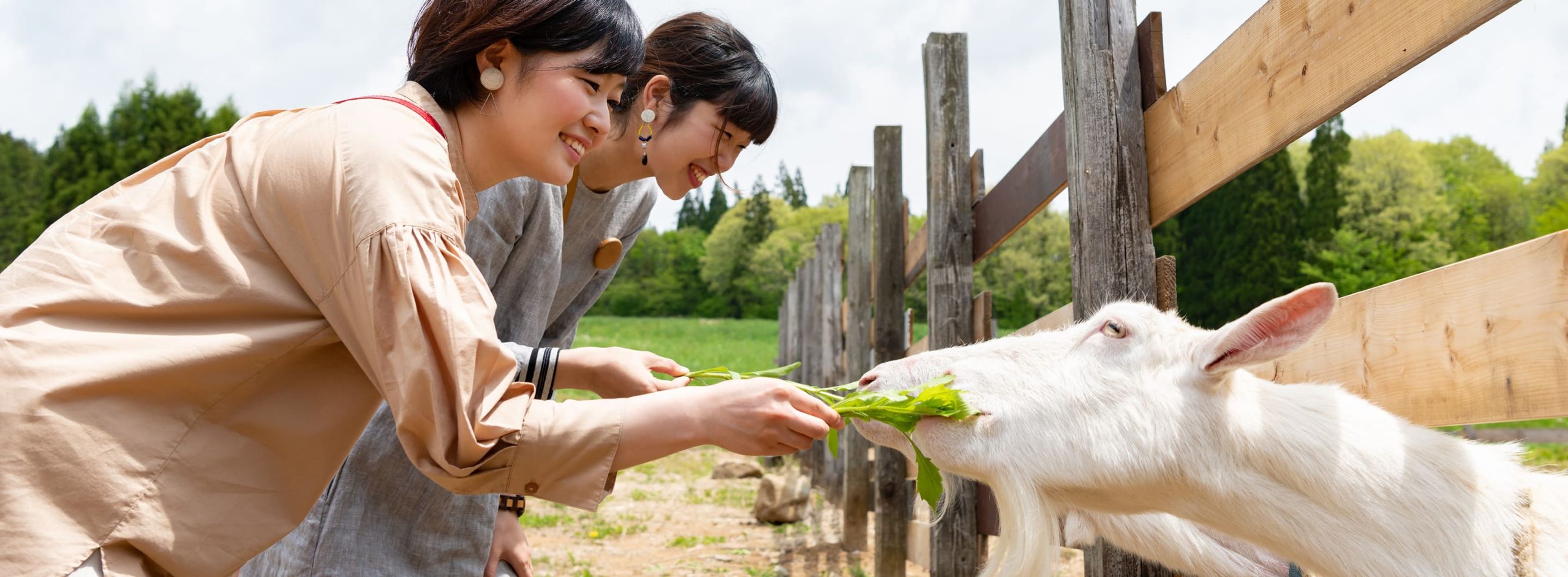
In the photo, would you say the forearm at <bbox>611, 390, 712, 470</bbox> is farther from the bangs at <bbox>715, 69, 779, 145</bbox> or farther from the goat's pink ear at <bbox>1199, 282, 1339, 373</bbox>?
the bangs at <bbox>715, 69, 779, 145</bbox>

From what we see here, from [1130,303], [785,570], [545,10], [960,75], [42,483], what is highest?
[960,75]

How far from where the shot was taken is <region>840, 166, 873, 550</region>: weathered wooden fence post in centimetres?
613

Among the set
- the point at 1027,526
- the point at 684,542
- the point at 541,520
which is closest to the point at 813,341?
the point at 541,520

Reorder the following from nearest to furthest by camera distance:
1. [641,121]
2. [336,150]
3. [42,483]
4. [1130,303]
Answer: [42,483] → [336,150] → [1130,303] → [641,121]

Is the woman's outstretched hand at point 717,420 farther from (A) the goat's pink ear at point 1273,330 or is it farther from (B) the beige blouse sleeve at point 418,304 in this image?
(A) the goat's pink ear at point 1273,330

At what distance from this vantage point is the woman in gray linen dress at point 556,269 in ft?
6.64

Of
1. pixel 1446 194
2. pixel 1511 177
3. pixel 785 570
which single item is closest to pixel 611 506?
pixel 785 570

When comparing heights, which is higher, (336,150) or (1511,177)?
(1511,177)

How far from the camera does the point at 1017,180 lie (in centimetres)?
288

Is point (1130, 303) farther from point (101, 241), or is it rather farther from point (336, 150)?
point (101, 241)

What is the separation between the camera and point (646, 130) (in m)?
2.36

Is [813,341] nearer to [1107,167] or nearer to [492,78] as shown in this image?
[1107,167]

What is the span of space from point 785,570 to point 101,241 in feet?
14.7

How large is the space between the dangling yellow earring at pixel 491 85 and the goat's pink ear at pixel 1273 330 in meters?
1.19
